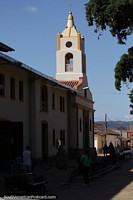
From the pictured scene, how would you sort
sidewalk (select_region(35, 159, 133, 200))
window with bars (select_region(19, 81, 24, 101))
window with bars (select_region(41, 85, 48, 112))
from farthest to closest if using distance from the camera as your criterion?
1. window with bars (select_region(41, 85, 48, 112))
2. window with bars (select_region(19, 81, 24, 101))
3. sidewalk (select_region(35, 159, 133, 200))

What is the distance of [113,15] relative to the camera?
23344 mm

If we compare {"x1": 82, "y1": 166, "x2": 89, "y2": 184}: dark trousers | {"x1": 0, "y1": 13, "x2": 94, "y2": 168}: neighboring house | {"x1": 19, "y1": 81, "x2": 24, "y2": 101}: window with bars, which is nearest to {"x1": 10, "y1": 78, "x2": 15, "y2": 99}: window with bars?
{"x1": 0, "y1": 13, "x2": 94, "y2": 168}: neighboring house

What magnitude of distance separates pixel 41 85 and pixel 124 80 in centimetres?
998

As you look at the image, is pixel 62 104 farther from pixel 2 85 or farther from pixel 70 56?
pixel 2 85

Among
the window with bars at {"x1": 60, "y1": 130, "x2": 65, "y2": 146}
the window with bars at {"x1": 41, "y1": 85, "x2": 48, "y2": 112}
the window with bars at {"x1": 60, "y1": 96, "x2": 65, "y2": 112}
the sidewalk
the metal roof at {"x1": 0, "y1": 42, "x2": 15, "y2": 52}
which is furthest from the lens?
the window with bars at {"x1": 60, "y1": 96, "x2": 65, "y2": 112}

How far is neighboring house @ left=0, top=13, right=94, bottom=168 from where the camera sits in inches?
1147

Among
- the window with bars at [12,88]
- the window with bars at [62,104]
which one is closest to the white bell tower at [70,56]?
the window with bars at [62,104]

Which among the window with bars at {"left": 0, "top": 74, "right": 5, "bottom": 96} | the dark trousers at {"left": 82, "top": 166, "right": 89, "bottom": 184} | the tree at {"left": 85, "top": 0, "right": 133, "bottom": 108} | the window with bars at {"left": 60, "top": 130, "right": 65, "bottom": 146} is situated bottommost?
the dark trousers at {"left": 82, "top": 166, "right": 89, "bottom": 184}

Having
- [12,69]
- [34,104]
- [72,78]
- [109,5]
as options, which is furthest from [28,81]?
[72,78]

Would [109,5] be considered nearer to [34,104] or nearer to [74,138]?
[34,104]

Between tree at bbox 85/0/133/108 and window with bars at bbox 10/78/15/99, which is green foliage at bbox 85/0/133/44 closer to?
tree at bbox 85/0/133/108

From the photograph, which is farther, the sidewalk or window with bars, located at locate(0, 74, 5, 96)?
window with bars, located at locate(0, 74, 5, 96)

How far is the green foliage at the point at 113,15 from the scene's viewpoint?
75.0 ft

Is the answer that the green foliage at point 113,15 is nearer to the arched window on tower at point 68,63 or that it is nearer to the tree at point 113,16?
the tree at point 113,16
